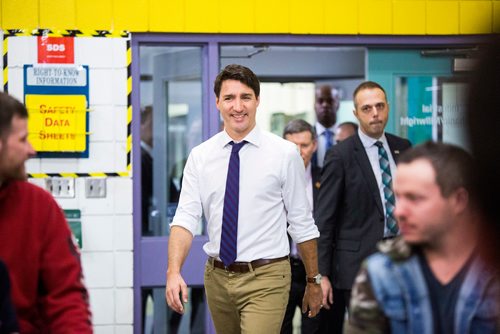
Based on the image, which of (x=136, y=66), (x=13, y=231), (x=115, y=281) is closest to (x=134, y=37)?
(x=136, y=66)

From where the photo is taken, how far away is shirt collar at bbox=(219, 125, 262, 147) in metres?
4.32

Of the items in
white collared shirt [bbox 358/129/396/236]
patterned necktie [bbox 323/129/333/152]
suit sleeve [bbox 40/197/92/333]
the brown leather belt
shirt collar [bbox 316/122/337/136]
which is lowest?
the brown leather belt

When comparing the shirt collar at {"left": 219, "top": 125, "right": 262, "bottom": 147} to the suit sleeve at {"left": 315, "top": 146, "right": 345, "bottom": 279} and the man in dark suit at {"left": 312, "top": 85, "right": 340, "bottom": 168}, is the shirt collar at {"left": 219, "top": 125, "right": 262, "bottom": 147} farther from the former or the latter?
the man in dark suit at {"left": 312, "top": 85, "right": 340, "bottom": 168}

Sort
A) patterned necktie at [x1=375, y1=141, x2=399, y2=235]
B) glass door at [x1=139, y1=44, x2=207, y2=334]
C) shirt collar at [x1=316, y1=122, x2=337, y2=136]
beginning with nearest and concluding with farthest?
1. patterned necktie at [x1=375, y1=141, x2=399, y2=235]
2. glass door at [x1=139, y1=44, x2=207, y2=334]
3. shirt collar at [x1=316, y1=122, x2=337, y2=136]

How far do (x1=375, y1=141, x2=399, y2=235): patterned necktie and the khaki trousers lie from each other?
85 centimetres

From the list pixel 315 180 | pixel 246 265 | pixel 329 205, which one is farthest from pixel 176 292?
pixel 315 180

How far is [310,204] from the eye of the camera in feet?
18.5

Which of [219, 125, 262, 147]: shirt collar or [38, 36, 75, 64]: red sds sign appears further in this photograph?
[38, 36, 75, 64]: red sds sign

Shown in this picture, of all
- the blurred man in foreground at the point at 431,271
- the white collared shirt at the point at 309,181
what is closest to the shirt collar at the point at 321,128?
the white collared shirt at the point at 309,181

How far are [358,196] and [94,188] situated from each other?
1.88 m

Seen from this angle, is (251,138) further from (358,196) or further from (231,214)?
(358,196)

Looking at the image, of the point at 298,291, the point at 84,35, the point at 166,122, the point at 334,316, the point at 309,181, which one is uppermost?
the point at 84,35

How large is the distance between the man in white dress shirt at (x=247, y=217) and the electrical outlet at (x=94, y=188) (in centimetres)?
146

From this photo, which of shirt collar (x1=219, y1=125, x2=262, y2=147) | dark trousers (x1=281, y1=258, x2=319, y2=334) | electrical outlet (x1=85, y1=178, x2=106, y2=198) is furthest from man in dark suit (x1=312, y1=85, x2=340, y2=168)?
shirt collar (x1=219, y1=125, x2=262, y2=147)
